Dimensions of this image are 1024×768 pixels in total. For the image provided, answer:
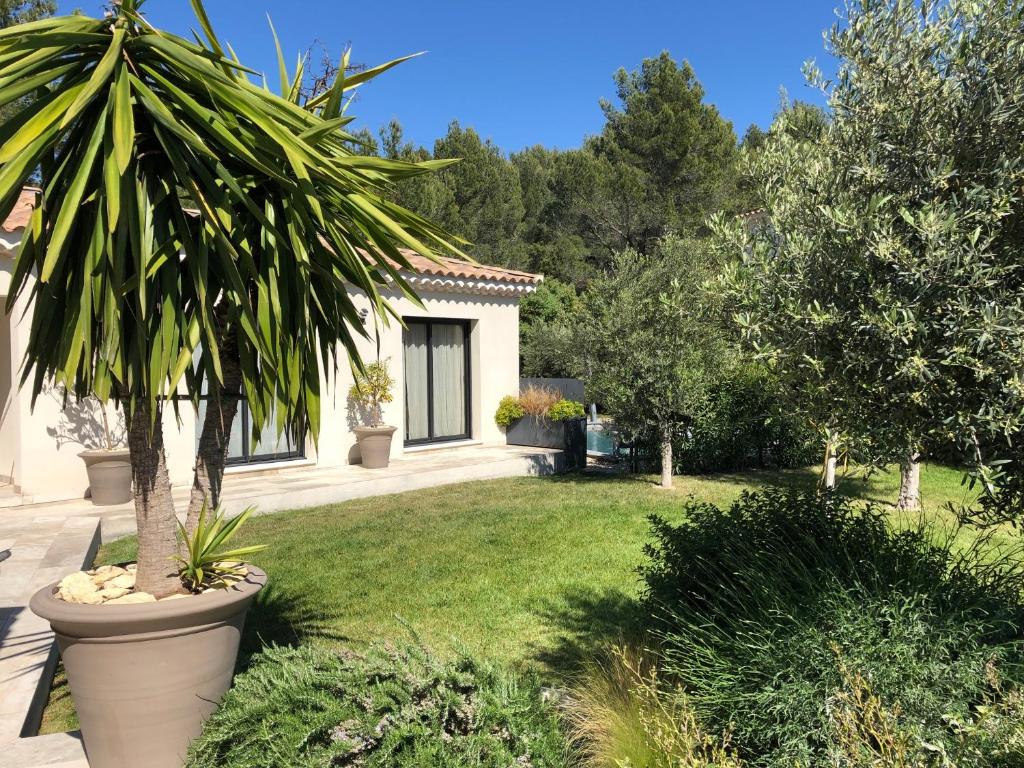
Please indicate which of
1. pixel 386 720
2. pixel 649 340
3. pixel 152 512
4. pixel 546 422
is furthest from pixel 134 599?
pixel 546 422

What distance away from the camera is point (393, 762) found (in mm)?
2982

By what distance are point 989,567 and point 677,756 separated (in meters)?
2.28

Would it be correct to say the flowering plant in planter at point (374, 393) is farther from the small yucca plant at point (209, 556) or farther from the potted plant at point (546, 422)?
the small yucca plant at point (209, 556)

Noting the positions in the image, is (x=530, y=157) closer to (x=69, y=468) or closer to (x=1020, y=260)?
(x=69, y=468)

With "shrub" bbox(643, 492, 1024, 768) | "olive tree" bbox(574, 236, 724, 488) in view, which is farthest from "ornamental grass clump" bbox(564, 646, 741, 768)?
"olive tree" bbox(574, 236, 724, 488)

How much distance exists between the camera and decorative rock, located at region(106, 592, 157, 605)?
3.60m

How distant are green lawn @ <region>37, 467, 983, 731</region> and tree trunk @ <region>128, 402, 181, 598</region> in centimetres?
124

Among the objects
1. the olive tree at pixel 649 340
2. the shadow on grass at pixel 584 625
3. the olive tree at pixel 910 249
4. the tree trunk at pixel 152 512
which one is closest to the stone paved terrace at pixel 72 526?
the tree trunk at pixel 152 512

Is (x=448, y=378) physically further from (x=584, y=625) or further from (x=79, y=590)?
(x=79, y=590)

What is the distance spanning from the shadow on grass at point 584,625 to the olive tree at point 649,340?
17.7 feet

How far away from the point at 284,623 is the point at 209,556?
2216 millimetres

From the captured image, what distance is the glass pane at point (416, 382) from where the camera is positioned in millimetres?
14695

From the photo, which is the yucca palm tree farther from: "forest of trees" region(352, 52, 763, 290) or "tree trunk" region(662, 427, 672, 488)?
"forest of trees" region(352, 52, 763, 290)

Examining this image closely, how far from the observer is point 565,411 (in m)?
14.8
